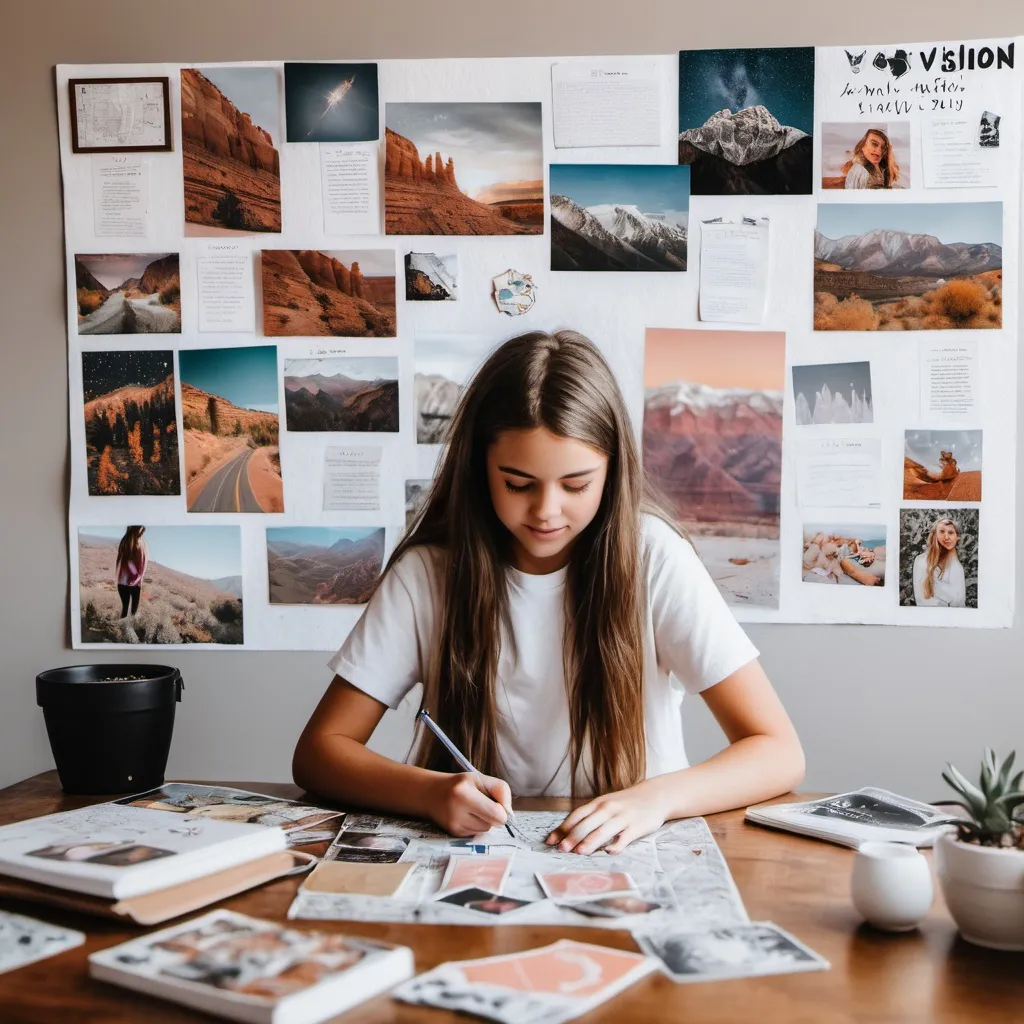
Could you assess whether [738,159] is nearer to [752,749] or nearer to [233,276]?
[233,276]

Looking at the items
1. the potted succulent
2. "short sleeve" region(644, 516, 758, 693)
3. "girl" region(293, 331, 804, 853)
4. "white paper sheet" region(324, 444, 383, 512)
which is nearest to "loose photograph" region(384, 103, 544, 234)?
"white paper sheet" region(324, 444, 383, 512)

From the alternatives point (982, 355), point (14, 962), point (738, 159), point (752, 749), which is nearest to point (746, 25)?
point (738, 159)

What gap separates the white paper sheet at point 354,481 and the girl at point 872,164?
1.13 metres

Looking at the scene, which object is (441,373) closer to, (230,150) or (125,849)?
(230,150)

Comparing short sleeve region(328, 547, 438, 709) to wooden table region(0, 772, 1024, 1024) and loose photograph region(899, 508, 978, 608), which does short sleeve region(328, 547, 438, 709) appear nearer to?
wooden table region(0, 772, 1024, 1024)

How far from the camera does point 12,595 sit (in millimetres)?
2346

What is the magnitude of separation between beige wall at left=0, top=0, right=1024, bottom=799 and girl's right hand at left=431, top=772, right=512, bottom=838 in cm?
111

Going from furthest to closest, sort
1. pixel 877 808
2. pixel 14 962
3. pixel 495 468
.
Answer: pixel 495 468 < pixel 877 808 < pixel 14 962

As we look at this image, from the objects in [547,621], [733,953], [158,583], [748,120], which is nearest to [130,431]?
[158,583]

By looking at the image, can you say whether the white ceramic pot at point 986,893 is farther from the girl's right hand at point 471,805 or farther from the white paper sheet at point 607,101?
the white paper sheet at point 607,101

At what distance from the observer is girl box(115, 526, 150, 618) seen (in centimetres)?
233

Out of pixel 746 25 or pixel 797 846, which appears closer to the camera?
pixel 797 846

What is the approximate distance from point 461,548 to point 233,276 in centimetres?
107

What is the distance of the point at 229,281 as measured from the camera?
229 cm
